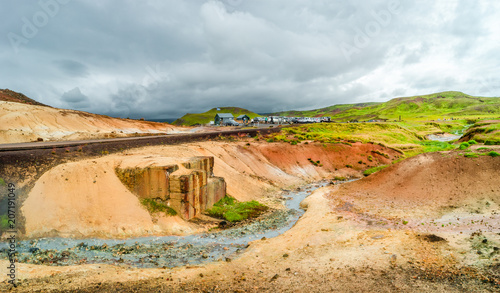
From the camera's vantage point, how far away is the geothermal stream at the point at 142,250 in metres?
14.3

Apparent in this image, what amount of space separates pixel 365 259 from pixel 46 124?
4952 centimetres

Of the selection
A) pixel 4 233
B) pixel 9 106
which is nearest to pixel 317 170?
pixel 4 233

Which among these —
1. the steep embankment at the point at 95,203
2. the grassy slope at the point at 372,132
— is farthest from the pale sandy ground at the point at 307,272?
the grassy slope at the point at 372,132

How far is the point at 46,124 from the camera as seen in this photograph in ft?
142

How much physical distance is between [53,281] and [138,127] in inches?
2233

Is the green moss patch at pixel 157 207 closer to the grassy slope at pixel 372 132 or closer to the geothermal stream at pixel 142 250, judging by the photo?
the geothermal stream at pixel 142 250

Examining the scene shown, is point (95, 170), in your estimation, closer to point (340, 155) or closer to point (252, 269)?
point (252, 269)

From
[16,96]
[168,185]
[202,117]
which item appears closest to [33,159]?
[168,185]

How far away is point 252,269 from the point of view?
515 inches

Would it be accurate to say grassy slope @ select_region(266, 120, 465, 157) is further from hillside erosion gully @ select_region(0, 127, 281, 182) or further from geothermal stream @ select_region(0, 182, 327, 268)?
geothermal stream @ select_region(0, 182, 327, 268)

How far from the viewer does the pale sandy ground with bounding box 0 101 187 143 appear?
1437 inches

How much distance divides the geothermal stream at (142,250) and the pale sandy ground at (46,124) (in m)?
26.5

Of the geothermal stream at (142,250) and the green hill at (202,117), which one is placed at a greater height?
the green hill at (202,117)

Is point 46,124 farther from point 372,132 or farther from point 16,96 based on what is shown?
point 372,132
